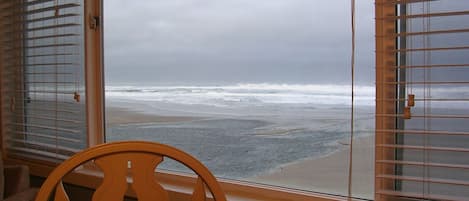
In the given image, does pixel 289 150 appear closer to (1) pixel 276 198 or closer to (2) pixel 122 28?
(1) pixel 276 198

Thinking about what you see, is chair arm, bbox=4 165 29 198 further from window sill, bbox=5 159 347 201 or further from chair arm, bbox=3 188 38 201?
window sill, bbox=5 159 347 201

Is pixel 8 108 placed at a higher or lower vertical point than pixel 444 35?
lower

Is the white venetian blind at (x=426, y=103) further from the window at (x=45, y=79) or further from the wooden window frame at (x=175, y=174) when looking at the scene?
the window at (x=45, y=79)

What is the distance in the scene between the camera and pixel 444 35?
4.00 feet

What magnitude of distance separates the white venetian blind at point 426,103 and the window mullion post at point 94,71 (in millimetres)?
1425

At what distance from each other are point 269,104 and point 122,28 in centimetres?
90

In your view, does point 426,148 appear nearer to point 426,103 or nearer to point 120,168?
point 426,103

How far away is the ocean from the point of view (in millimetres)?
1578

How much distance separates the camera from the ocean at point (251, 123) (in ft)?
5.18

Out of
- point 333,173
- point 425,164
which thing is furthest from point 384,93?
point 333,173

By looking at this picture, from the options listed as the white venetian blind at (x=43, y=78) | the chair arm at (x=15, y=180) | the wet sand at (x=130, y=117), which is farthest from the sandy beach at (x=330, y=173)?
the white venetian blind at (x=43, y=78)

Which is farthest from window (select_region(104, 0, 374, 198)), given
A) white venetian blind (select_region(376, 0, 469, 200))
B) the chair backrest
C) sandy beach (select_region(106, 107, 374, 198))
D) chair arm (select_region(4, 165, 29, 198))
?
the chair backrest

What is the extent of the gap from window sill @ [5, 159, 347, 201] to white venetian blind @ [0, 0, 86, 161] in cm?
21

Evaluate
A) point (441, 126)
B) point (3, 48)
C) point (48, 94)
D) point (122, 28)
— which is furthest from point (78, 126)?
point (441, 126)
